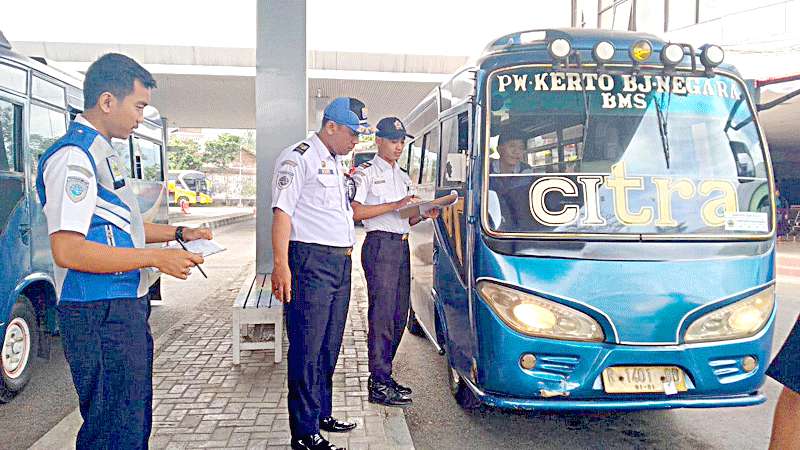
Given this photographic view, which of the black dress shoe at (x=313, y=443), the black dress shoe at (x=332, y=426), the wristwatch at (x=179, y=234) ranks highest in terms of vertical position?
the wristwatch at (x=179, y=234)

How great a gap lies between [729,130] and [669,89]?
45 centimetres

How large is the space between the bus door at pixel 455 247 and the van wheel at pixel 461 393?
0.30 metres

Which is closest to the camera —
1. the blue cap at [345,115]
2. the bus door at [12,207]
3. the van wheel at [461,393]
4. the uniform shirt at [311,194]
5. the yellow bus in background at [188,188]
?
the uniform shirt at [311,194]

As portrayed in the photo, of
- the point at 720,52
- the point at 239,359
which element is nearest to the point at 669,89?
the point at 720,52

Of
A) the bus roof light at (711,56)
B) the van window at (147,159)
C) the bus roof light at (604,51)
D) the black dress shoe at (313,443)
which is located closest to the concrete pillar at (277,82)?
the van window at (147,159)

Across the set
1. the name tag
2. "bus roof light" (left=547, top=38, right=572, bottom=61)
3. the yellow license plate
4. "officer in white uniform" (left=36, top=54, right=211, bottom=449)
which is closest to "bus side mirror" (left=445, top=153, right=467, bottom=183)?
"bus roof light" (left=547, top=38, right=572, bottom=61)

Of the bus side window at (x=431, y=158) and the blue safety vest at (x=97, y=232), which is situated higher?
the bus side window at (x=431, y=158)

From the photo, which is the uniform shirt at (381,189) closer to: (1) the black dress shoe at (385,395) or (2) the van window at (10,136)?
(1) the black dress shoe at (385,395)

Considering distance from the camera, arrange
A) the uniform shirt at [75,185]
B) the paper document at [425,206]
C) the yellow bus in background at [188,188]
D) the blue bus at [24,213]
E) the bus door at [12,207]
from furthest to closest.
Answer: the yellow bus in background at [188,188]
the blue bus at [24,213]
the bus door at [12,207]
the paper document at [425,206]
the uniform shirt at [75,185]

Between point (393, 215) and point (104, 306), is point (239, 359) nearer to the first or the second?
point (393, 215)

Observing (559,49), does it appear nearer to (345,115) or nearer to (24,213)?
(345,115)

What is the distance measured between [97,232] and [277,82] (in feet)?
14.3

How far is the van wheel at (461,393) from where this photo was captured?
169 inches

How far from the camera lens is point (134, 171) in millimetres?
7391
